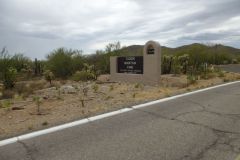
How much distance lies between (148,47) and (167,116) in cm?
960

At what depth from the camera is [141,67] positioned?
1692cm

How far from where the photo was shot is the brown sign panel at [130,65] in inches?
672

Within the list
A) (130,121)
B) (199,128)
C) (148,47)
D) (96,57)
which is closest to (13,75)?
(148,47)

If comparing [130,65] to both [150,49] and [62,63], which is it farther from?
[62,63]

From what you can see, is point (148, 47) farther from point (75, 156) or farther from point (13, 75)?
point (75, 156)

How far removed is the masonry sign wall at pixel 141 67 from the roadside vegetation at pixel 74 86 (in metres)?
0.92

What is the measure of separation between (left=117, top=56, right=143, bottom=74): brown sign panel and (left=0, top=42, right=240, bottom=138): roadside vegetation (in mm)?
1362

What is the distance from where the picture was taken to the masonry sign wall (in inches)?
630

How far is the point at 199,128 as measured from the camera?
21.0ft

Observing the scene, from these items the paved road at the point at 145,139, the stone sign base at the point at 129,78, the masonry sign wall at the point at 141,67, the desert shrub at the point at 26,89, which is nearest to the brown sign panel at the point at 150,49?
the masonry sign wall at the point at 141,67

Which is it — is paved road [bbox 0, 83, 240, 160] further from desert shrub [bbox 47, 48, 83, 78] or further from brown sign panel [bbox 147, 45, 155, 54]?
desert shrub [bbox 47, 48, 83, 78]

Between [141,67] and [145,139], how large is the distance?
1149 centimetres

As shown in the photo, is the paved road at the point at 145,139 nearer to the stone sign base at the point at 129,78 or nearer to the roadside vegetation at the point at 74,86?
the roadside vegetation at the point at 74,86

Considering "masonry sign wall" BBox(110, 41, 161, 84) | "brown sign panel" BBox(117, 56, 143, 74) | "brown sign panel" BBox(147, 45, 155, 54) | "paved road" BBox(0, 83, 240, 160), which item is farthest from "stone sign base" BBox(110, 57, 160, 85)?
"paved road" BBox(0, 83, 240, 160)
